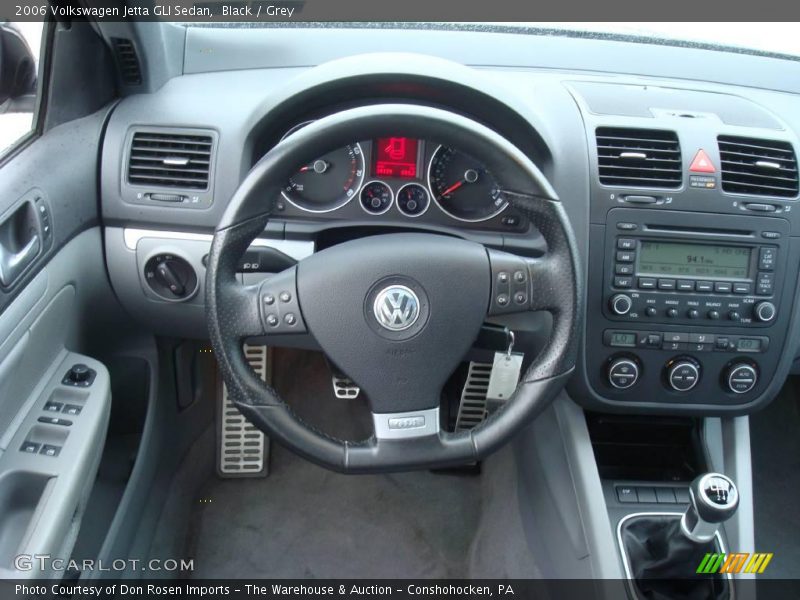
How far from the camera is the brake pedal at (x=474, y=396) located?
2.05 meters

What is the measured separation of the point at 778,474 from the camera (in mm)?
2287

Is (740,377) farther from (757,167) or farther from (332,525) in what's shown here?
(332,525)

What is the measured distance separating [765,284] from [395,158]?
33.6 inches

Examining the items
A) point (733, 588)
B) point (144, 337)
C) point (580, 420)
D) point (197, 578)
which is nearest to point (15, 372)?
point (144, 337)

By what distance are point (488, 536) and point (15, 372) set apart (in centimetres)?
141

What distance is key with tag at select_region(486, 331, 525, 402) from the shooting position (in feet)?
4.60

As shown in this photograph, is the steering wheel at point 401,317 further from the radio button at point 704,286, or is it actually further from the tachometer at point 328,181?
the radio button at point 704,286

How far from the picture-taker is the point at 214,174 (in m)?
1.58

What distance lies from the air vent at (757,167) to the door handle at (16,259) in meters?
1.45

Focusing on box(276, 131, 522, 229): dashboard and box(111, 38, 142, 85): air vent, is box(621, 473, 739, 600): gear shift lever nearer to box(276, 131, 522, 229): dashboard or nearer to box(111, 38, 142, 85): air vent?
box(276, 131, 522, 229): dashboard

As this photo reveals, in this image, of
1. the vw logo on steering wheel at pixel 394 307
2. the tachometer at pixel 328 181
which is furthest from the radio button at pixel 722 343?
the tachometer at pixel 328 181

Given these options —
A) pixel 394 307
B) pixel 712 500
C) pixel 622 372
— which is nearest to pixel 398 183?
pixel 394 307

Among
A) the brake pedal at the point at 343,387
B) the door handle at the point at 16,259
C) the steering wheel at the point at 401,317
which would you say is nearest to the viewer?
the steering wheel at the point at 401,317

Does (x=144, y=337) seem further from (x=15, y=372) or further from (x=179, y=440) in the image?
(x=15, y=372)
